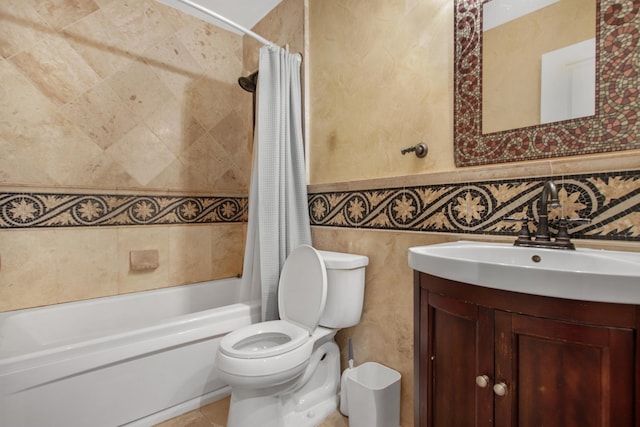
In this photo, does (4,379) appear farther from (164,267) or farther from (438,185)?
(438,185)

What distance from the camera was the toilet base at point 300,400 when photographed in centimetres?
128

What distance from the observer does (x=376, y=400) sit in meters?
1.31

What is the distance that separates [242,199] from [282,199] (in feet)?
3.05

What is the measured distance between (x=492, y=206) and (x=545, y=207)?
0.66ft

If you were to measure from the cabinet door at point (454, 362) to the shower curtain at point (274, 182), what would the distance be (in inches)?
40.3

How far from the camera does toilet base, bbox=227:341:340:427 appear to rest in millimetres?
1275

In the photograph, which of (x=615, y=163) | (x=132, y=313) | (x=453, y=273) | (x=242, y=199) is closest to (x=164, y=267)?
(x=132, y=313)

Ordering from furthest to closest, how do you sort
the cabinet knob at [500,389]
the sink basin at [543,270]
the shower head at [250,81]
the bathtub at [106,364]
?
the shower head at [250,81], the bathtub at [106,364], the cabinet knob at [500,389], the sink basin at [543,270]

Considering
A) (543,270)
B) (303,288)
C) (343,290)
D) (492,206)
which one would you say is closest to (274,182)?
(303,288)

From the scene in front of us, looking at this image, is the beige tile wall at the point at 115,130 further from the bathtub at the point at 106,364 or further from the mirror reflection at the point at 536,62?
the mirror reflection at the point at 536,62

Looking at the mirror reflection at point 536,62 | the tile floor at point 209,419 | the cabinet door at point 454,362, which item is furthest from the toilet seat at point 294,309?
the mirror reflection at point 536,62

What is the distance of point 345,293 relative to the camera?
151 centimetres

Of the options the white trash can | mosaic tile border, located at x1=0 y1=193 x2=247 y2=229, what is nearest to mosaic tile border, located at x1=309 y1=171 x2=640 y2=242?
the white trash can

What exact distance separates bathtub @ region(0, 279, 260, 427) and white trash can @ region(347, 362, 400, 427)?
0.68 metres
